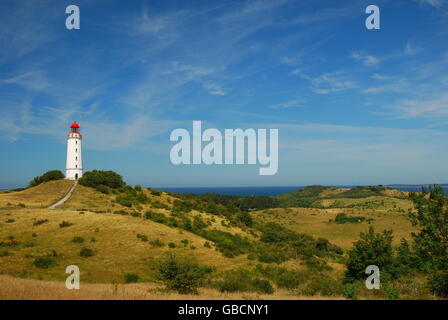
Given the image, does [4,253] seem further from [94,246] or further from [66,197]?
[66,197]

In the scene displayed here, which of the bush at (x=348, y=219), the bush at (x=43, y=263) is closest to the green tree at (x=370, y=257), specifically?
the bush at (x=43, y=263)

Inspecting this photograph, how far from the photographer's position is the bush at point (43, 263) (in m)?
22.0

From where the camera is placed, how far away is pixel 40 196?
4753cm

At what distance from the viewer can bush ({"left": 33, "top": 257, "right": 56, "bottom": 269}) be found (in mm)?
21984

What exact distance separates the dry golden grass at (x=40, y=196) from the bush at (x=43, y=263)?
69.0ft

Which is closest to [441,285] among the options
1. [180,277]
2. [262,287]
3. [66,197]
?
[262,287]

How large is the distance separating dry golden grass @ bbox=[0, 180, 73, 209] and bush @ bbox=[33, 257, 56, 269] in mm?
21044

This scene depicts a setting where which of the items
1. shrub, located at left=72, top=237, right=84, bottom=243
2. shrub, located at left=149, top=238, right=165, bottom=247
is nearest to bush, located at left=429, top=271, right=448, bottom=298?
shrub, located at left=149, top=238, right=165, bottom=247

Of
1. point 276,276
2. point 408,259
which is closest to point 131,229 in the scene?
point 276,276

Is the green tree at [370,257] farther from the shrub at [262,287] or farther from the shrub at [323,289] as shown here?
the shrub at [262,287]
